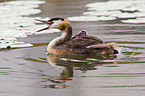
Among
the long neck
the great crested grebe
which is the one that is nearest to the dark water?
the great crested grebe

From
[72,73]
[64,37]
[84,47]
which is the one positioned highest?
[64,37]

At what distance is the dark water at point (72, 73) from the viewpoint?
623 cm

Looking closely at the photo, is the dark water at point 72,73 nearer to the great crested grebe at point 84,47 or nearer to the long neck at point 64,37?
the great crested grebe at point 84,47

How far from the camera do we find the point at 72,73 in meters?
7.42

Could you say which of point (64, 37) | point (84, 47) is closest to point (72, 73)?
point (84, 47)

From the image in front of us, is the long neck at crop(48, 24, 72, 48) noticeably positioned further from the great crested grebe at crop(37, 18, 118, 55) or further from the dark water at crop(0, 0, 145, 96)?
the dark water at crop(0, 0, 145, 96)

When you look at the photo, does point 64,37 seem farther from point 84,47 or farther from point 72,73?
point 72,73

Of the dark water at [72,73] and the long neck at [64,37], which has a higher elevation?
the long neck at [64,37]

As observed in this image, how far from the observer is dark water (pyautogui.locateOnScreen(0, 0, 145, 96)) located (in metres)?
6.23

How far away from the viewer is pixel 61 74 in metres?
7.33

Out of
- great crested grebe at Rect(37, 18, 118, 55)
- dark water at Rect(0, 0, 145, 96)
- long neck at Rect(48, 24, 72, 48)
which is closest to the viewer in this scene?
dark water at Rect(0, 0, 145, 96)

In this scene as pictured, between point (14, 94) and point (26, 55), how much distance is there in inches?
125

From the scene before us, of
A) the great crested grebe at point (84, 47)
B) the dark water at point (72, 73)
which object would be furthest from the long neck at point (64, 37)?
the dark water at point (72, 73)

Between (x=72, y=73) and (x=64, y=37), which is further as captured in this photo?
(x=64, y=37)
